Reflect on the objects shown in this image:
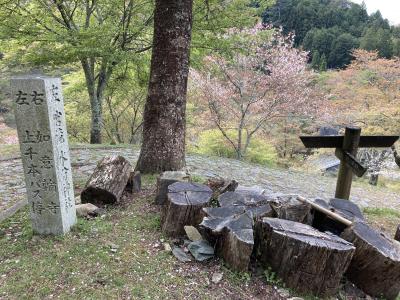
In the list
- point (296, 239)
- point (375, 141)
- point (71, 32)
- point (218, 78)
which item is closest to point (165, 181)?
point (296, 239)

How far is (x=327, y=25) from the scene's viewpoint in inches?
1487

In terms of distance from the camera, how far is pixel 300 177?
966 cm

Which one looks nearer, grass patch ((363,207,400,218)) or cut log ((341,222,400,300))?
cut log ((341,222,400,300))

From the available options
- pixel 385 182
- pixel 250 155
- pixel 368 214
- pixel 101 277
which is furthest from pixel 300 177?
pixel 385 182

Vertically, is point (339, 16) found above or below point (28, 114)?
above

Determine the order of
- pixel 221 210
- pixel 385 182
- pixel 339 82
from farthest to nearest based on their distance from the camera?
pixel 339 82
pixel 385 182
pixel 221 210

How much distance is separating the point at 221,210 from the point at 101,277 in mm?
1274

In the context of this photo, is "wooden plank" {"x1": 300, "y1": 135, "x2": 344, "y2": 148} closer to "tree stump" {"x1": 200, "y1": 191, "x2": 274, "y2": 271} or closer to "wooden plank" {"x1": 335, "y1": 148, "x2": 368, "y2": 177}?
"wooden plank" {"x1": 335, "y1": 148, "x2": 368, "y2": 177}

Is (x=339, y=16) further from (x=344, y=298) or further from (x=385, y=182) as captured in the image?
(x=344, y=298)

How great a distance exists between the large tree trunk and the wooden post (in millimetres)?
2456

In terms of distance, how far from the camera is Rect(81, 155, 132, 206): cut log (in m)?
4.20

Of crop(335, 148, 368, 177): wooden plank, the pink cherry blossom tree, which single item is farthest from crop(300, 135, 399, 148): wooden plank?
the pink cherry blossom tree

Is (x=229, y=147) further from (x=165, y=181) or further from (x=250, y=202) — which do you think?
(x=250, y=202)

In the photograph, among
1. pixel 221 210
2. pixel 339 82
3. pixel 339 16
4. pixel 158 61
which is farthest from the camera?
pixel 339 16
